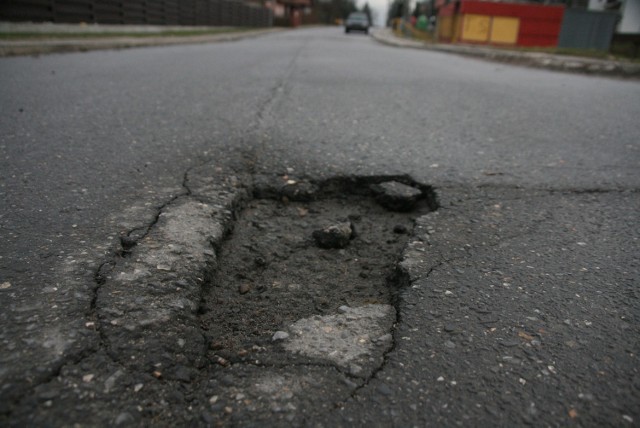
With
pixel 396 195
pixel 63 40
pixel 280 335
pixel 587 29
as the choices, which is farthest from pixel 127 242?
pixel 587 29

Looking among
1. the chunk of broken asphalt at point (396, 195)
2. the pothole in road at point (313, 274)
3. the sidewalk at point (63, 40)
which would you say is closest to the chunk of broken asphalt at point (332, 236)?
the pothole in road at point (313, 274)

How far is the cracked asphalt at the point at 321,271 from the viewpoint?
1021 millimetres

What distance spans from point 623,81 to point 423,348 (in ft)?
26.3

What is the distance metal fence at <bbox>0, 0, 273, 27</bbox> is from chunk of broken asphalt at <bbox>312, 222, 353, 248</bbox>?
10.6 meters

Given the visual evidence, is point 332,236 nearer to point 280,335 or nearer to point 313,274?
point 313,274

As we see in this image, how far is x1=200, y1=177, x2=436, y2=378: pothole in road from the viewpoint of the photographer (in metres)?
→ 1.25

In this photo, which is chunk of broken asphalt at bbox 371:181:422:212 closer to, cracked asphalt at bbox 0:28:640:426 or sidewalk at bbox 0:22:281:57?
cracked asphalt at bbox 0:28:640:426

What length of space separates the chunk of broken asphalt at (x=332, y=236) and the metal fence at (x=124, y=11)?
1058 cm

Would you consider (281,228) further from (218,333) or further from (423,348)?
(423,348)

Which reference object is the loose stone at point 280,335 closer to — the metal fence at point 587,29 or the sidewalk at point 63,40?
the sidewalk at point 63,40

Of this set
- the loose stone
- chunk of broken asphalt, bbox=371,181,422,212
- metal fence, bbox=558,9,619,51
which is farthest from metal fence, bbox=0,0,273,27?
metal fence, bbox=558,9,619,51

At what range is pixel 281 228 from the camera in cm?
203

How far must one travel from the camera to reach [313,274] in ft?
5.60

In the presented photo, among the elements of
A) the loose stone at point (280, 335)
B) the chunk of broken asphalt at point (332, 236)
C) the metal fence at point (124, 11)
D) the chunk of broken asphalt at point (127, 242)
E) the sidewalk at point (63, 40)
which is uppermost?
the metal fence at point (124, 11)
